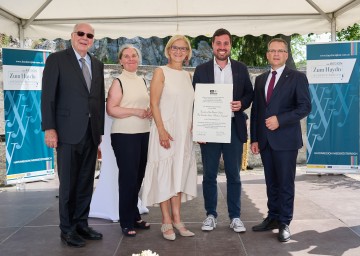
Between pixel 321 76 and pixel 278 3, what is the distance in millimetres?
1846

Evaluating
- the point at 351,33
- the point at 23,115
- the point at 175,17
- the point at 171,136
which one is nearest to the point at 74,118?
the point at 171,136

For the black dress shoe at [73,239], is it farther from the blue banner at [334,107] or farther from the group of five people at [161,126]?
the blue banner at [334,107]

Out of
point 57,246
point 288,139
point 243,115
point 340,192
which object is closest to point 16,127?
point 57,246

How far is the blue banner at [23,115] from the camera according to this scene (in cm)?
636

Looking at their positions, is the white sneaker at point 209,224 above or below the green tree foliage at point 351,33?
below

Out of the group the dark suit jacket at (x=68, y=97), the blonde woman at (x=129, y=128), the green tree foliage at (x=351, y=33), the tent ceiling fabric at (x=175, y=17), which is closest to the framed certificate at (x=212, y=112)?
the blonde woman at (x=129, y=128)

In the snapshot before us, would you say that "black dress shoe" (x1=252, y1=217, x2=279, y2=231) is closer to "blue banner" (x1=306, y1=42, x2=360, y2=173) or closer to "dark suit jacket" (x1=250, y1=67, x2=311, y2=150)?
"dark suit jacket" (x1=250, y1=67, x2=311, y2=150)

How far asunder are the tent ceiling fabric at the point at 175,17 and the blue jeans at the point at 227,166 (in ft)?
7.91

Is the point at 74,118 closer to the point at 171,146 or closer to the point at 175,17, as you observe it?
the point at 171,146

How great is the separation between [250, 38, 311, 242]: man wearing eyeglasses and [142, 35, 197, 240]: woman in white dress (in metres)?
0.72

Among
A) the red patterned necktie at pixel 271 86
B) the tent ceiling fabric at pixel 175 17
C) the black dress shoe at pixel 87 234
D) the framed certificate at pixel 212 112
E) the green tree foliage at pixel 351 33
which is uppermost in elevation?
the green tree foliage at pixel 351 33

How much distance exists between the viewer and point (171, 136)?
393 cm

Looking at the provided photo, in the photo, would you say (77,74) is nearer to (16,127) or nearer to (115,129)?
(115,129)

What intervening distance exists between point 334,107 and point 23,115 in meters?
5.14
